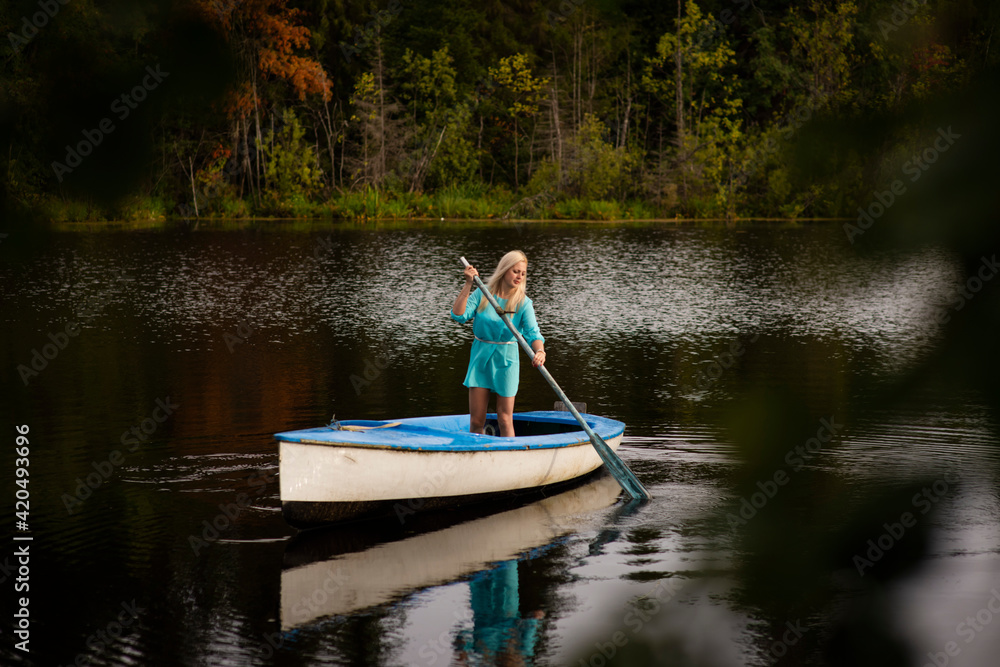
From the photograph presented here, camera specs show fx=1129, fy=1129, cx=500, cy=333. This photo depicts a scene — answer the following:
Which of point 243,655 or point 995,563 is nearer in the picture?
point 243,655

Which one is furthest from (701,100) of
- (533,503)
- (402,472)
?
(402,472)

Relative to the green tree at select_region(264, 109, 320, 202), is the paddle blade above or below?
below

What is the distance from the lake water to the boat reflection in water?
26mm

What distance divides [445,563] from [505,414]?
1.70 metres

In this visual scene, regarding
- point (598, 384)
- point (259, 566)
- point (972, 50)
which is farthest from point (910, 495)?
point (598, 384)

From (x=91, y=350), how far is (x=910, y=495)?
586 inches

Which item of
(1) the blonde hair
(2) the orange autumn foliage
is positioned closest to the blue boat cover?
(1) the blonde hair

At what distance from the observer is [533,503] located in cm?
841

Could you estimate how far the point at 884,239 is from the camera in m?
1.25

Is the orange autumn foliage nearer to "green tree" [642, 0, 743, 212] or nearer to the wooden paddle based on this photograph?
the wooden paddle

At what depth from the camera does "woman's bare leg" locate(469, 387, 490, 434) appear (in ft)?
27.6

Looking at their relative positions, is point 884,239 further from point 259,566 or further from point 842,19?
point 259,566

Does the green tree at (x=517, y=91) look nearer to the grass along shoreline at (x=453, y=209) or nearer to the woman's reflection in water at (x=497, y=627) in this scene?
the grass along shoreline at (x=453, y=209)

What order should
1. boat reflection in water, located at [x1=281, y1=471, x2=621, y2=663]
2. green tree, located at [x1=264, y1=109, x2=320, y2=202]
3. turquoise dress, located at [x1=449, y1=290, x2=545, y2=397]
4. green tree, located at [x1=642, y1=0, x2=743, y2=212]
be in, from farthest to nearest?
1. green tree, located at [x1=642, y1=0, x2=743, y2=212]
2. green tree, located at [x1=264, y1=109, x2=320, y2=202]
3. turquoise dress, located at [x1=449, y1=290, x2=545, y2=397]
4. boat reflection in water, located at [x1=281, y1=471, x2=621, y2=663]
